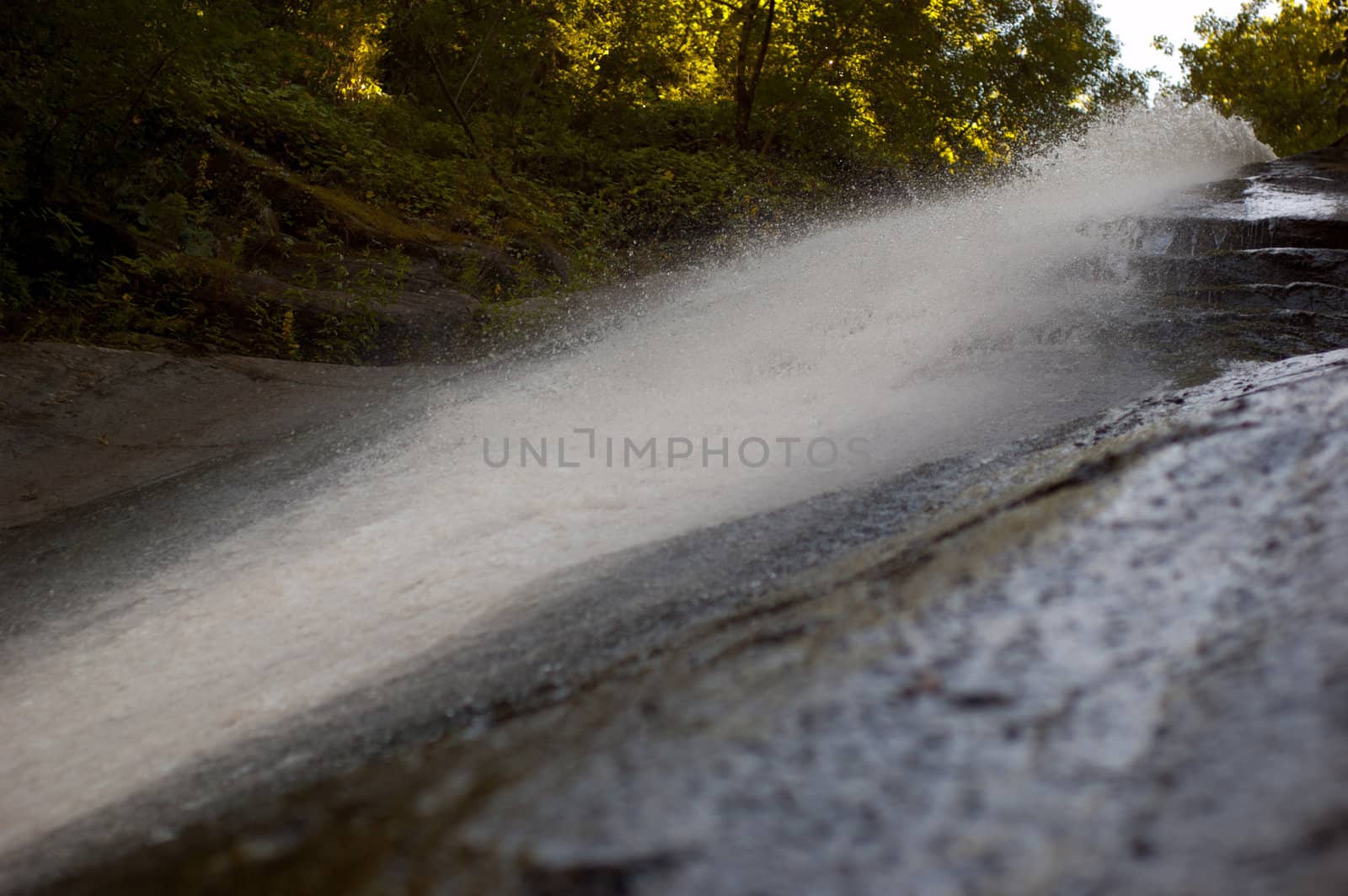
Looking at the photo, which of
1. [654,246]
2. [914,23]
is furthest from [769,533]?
[914,23]

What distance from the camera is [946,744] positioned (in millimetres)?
1072

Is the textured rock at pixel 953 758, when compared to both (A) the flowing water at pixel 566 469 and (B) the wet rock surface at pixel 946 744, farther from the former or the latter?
(A) the flowing water at pixel 566 469

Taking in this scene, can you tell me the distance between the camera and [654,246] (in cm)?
1080

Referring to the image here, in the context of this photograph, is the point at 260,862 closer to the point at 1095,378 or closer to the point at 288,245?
the point at 1095,378

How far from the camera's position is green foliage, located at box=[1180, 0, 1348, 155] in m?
22.7

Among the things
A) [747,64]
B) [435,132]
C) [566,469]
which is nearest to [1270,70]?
[747,64]

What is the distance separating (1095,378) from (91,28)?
6.05m

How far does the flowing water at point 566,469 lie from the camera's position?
244cm

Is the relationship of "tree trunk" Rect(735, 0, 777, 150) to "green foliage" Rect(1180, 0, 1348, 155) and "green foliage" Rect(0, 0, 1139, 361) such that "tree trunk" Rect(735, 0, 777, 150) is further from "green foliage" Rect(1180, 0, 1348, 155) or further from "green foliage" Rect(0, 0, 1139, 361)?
"green foliage" Rect(1180, 0, 1348, 155)

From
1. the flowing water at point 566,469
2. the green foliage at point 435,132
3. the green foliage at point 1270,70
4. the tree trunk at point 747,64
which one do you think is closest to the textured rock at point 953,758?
the flowing water at point 566,469

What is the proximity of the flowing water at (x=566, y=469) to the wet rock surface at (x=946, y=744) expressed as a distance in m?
0.57

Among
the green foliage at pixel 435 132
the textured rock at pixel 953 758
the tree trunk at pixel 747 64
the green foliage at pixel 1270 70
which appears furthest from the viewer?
the green foliage at pixel 1270 70

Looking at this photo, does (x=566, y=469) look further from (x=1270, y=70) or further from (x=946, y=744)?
(x=1270, y=70)

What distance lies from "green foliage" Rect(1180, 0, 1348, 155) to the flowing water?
64.7 feet
